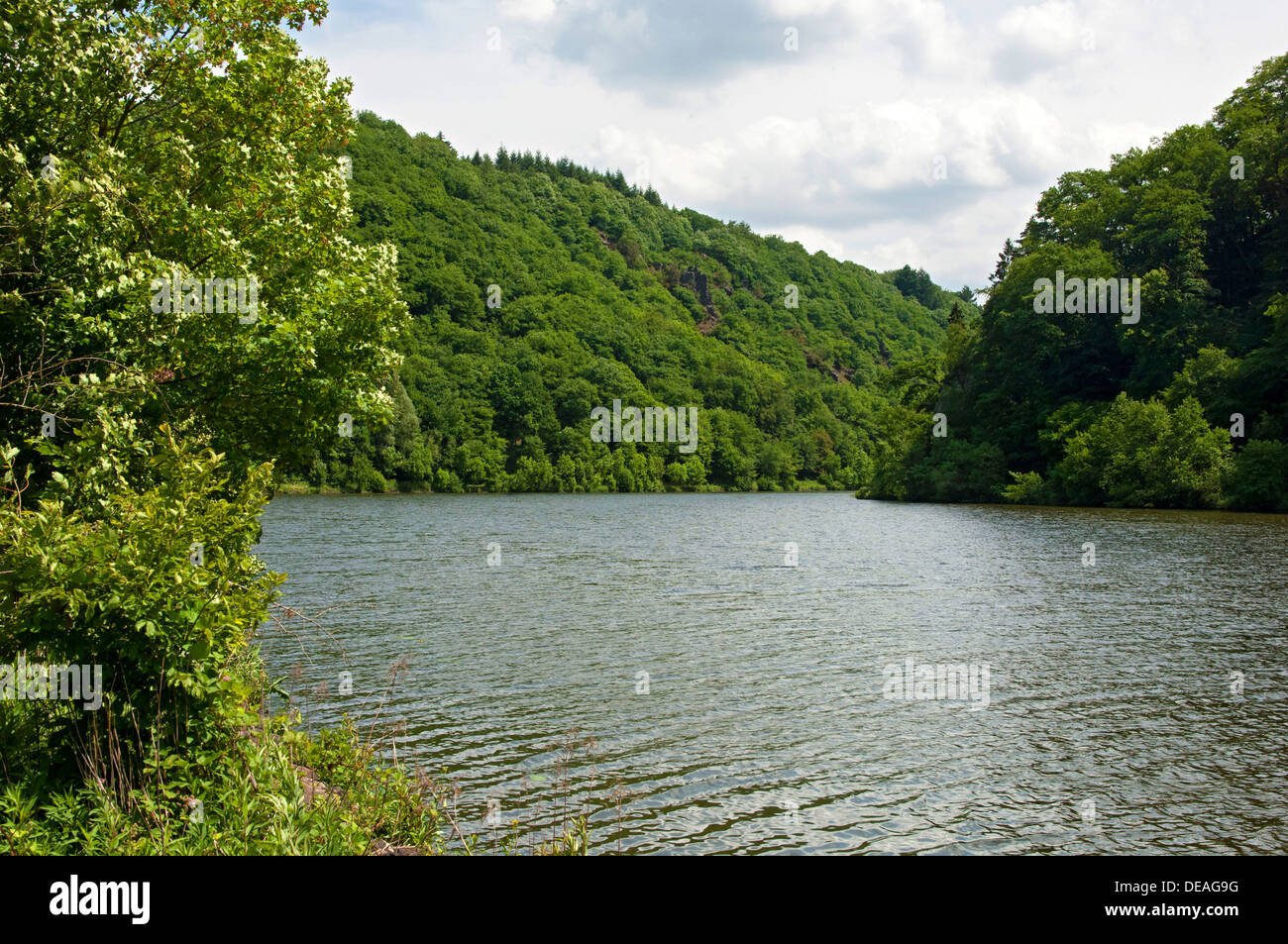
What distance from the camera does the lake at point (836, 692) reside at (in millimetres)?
10992

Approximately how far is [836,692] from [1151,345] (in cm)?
7065

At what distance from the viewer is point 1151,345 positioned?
246 feet

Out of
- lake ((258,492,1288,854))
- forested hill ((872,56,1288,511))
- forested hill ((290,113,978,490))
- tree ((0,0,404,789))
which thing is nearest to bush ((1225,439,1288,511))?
forested hill ((872,56,1288,511))

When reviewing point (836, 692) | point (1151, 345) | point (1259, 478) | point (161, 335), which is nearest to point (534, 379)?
point (1151, 345)

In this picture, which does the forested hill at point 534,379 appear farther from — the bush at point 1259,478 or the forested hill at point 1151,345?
the bush at point 1259,478

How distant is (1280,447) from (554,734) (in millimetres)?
59840

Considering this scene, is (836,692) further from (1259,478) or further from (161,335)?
(1259,478)

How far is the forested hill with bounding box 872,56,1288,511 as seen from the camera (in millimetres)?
62469

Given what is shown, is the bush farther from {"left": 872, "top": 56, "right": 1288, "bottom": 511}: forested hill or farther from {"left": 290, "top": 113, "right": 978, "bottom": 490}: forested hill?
{"left": 290, "top": 113, "right": 978, "bottom": 490}: forested hill

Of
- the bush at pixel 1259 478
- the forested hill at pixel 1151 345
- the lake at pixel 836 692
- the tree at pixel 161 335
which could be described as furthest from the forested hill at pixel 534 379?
the tree at pixel 161 335

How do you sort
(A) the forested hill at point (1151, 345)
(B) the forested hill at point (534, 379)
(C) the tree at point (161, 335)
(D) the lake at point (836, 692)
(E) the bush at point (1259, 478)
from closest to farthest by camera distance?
(C) the tree at point (161, 335)
(D) the lake at point (836, 692)
(E) the bush at point (1259, 478)
(A) the forested hill at point (1151, 345)
(B) the forested hill at point (534, 379)

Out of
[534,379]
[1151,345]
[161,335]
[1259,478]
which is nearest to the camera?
[161,335]

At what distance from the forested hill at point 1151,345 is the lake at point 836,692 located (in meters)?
28.4

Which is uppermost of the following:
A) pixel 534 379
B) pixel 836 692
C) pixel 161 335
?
pixel 534 379
